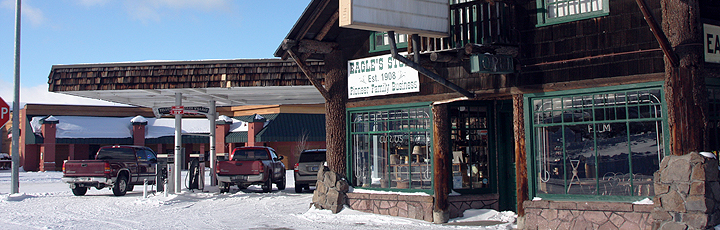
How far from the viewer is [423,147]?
39.5 feet

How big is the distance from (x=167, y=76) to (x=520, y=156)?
416 inches

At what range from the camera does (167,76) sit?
1709 cm

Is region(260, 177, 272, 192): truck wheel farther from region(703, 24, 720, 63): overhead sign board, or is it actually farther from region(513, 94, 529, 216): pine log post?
region(703, 24, 720, 63): overhead sign board

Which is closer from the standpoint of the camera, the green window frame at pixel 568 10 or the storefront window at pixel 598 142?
the storefront window at pixel 598 142

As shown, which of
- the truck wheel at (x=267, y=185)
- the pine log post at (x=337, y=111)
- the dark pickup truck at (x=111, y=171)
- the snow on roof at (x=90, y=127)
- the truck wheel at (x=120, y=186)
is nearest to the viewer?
the pine log post at (x=337, y=111)

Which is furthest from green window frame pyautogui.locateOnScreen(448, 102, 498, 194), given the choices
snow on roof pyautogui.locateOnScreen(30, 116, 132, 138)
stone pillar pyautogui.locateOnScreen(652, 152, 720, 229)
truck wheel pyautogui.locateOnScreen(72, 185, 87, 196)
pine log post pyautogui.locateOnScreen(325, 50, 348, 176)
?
snow on roof pyautogui.locateOnScreen(30, 116, 132, 138)

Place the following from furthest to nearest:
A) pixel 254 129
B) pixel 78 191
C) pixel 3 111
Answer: pixel 254 129, pixel 3 111, pixel 78 191

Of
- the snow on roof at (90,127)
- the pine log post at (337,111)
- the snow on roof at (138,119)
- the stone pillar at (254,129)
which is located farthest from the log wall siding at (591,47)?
the snow on roof at (90,127)

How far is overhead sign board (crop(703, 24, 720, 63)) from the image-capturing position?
901 centimetres

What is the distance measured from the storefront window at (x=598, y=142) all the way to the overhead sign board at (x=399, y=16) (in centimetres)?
213

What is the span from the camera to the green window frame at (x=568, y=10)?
9.84 metres

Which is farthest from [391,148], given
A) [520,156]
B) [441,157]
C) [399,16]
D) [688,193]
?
[688,193]

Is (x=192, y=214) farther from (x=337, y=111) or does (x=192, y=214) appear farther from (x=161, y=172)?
(x=161, y=172)

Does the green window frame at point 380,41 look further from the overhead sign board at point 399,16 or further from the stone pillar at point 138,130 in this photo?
the stone pillar at point 138,130
